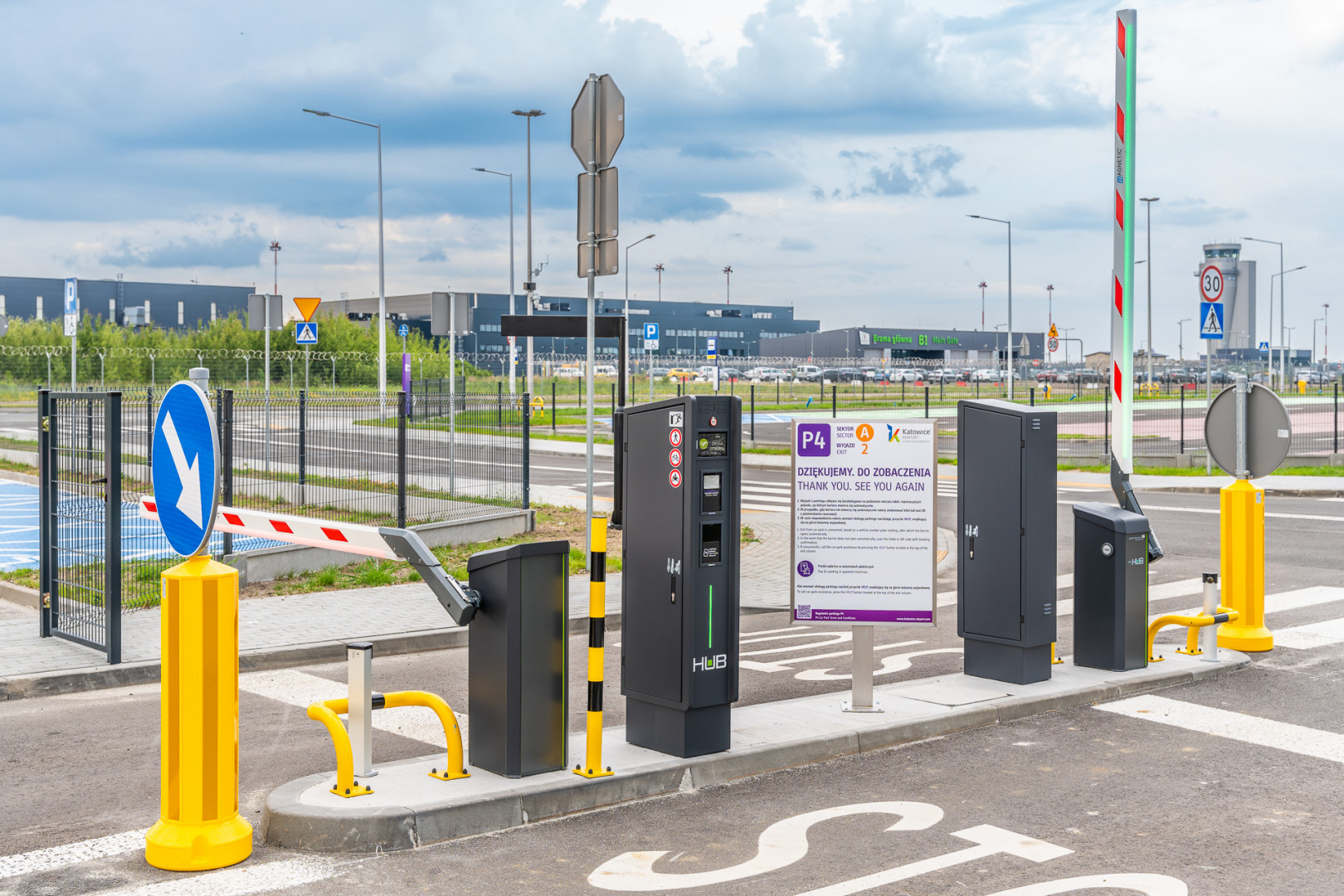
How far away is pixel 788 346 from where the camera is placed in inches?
5394

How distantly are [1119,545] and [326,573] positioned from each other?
7.37 metres

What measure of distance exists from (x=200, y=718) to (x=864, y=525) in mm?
3817

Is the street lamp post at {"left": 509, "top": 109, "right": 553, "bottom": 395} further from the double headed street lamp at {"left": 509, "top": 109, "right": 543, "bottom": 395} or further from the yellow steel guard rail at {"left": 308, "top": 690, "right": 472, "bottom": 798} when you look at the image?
the yellow steel guard rail at {"left": 308, "top": 690, "right": 472, "bottom": 798}

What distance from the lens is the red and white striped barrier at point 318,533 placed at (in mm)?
5609

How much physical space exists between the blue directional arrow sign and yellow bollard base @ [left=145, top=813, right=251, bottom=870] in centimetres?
112

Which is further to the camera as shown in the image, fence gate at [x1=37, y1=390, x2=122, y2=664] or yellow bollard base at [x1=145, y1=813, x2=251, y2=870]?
fence gate at [x1=37, y1=390, x2=122, y2=664]

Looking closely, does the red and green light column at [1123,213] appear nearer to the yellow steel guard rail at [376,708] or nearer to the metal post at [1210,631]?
the metal post at [1210,631]

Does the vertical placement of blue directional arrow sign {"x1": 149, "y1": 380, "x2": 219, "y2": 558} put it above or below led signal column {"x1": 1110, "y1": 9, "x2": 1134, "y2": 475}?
below

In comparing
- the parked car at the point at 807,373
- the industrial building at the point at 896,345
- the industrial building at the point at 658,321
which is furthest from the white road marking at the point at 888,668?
the industrial building at the point at 896,345

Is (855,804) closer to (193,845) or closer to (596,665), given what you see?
(596,665)

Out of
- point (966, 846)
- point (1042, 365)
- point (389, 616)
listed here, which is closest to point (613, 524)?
point (389, 616)

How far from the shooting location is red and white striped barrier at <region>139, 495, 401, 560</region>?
5609mm

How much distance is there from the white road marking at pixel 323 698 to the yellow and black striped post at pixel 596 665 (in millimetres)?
1095

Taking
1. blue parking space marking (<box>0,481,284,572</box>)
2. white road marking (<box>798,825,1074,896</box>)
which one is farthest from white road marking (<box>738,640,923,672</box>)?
blue parking space marking (<box>0,481,284,572</box>)
